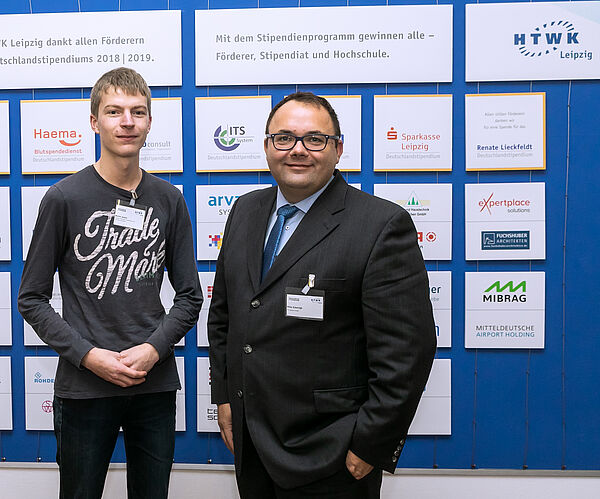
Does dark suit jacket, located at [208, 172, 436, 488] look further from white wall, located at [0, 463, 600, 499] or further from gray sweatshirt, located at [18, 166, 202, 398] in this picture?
white wall, located at [0, 463, 600, 499]

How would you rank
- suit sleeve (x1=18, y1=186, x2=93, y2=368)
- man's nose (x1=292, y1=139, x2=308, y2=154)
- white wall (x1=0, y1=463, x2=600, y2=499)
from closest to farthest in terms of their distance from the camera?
man's nose (x1=292, y1=139, x2=308, y2=154), suit sleeve (x1=18, y1=186, x2=93, y2=368), white wall (x1=0, y1=463, x2=600, y2=499)

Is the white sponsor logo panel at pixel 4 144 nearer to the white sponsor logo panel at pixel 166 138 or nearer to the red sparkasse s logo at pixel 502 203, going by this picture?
the white sponsor logo panel at pixel 166 138

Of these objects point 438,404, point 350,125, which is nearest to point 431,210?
point 350,125

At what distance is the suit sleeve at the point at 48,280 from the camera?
1.67 m

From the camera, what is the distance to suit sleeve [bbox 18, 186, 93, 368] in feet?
5.48

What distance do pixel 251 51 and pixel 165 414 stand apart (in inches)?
65.6

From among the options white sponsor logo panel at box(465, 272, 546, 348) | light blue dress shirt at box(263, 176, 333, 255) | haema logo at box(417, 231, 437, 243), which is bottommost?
white sponsor logo panel at box(465, 272, 546, 348)

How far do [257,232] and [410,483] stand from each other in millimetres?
1697

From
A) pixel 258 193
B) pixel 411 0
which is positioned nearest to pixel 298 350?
pixel 258 193

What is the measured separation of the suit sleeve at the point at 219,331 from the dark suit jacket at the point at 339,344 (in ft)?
0.60

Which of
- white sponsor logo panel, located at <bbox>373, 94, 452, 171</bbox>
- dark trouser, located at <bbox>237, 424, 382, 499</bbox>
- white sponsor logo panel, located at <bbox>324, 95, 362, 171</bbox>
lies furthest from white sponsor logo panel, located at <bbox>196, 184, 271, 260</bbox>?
dark trouser, located at <bbox>237, 424, 382, 499</bbox>

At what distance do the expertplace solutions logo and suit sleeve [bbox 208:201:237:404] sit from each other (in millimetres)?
1673

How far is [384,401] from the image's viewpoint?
1385 mm

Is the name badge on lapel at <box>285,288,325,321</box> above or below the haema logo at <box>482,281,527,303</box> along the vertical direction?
above
